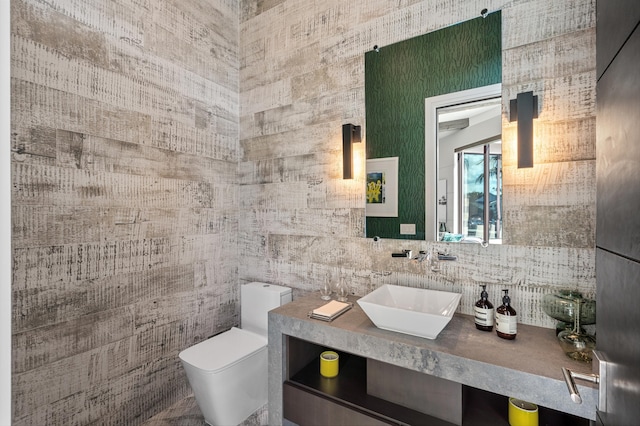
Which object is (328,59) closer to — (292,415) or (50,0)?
(50,0)

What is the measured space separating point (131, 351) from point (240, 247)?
3.45 feet

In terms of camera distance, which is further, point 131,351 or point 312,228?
point 312,228

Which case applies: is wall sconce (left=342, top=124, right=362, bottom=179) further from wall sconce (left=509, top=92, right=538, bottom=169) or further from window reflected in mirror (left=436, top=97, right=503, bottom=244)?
wall sconce (left=509, top=92, right=538, bottom=169)

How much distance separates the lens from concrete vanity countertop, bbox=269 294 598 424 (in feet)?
3.59

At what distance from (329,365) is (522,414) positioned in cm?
89

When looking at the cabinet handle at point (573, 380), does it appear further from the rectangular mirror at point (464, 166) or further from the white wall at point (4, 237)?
the white wall at point (4, 237)

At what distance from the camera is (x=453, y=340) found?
4.53ft

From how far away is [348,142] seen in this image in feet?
6.77

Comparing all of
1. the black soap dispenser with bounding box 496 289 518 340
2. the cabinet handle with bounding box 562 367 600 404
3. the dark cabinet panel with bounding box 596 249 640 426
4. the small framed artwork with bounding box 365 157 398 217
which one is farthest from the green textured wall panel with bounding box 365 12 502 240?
the dark cabinet panel with bounding box 596 249 640 426

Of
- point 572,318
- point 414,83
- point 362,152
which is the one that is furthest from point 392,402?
point 414,83

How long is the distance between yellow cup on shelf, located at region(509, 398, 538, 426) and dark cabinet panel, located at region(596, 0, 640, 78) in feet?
4.11

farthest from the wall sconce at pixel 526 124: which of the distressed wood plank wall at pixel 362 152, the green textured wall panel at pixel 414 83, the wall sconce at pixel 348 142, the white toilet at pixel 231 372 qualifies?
the white toilet at pixel 231 372

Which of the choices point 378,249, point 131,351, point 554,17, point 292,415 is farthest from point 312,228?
point 554,17

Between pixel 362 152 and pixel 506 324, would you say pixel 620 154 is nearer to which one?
pixel 506 324
